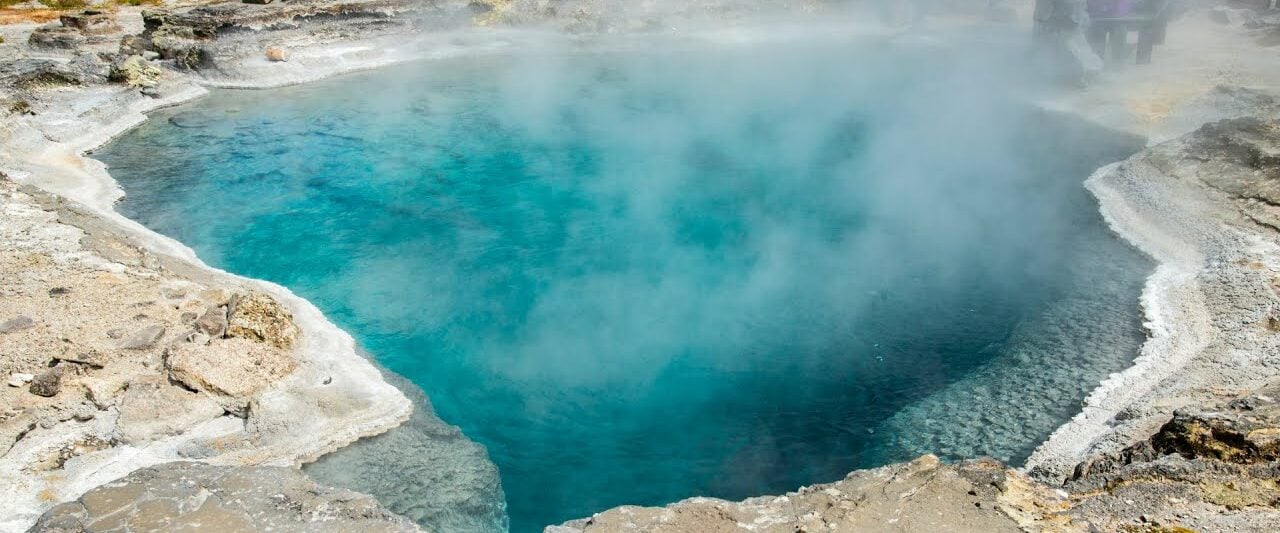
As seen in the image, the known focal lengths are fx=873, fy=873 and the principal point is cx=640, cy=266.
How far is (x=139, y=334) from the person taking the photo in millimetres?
8750

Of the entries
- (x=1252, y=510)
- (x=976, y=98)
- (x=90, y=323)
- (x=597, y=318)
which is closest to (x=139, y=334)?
(x=90, y=323)

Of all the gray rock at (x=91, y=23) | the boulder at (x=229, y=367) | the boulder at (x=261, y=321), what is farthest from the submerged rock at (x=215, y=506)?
the gray rock at (x=91, y=23)

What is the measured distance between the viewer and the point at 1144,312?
33.3 ft

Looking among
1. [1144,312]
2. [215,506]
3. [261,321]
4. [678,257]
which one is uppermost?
[261,321]

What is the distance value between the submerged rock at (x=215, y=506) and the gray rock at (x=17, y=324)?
2.88 metres

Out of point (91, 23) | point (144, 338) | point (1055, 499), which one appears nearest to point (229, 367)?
point (144, 338)

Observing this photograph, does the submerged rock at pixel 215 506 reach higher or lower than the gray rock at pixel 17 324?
lower

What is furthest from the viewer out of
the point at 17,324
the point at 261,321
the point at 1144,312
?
the point at 1144,312

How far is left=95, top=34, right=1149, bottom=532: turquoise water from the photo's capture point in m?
8.87

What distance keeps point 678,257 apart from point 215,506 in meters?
7.68

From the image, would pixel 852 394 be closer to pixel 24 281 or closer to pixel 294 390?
pixel 294 390

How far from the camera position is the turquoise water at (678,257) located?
8867mm

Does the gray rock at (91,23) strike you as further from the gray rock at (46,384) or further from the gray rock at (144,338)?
the gray rock at (46,384)

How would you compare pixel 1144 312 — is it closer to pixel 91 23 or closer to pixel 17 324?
pixel 17 324
